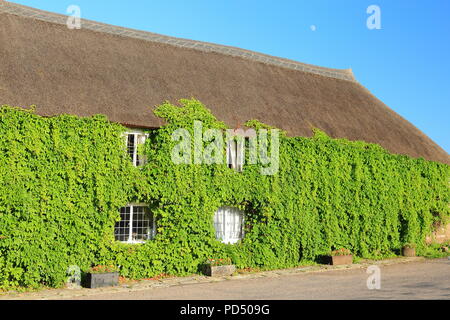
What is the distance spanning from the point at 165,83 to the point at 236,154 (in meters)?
3.67

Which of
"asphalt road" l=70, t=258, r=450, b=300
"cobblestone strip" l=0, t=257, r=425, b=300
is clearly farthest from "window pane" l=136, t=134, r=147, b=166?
"asphalt road" l=70, t=258, r=450, b=300

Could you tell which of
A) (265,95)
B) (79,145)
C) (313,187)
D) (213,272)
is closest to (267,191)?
(313,187)

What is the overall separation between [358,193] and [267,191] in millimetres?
4567

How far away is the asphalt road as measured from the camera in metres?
10.1

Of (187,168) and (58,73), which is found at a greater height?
(58,73)

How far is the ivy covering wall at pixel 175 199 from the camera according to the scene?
38.3 feet

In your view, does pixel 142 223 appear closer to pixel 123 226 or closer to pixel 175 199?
pixel 123 226

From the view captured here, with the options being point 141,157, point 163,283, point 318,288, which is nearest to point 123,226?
point 141,157
